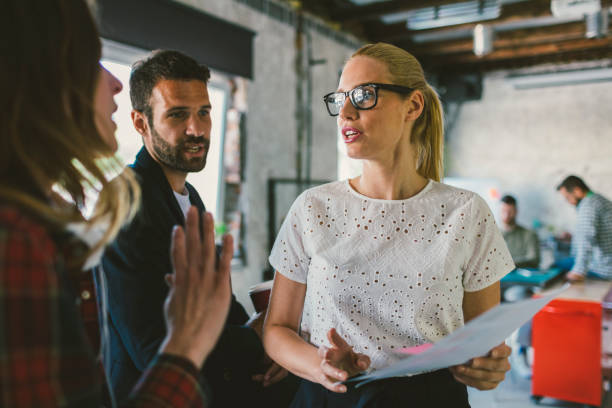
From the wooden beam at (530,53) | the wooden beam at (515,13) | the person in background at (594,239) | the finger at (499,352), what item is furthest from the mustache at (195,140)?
the wooden beam at (530,53)

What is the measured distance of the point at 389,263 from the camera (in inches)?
46.5

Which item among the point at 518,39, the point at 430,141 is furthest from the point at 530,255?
the point at 430,141

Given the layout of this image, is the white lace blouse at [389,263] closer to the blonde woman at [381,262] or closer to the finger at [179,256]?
the blonde woman at [381,262]

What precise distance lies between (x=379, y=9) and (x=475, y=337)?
4.88m

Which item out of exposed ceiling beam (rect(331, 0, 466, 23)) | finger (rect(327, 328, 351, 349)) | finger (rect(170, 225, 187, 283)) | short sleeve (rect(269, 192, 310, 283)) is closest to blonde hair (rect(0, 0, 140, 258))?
finger (rect(170, 225, 187, 283))

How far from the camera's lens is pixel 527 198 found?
8.06 meters

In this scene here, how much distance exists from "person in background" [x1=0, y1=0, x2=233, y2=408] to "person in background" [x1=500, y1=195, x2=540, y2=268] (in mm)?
5098

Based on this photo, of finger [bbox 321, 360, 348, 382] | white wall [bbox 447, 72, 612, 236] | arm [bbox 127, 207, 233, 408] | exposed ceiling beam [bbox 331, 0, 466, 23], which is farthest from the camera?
white wall [bbox 447, 72, 612, 236]

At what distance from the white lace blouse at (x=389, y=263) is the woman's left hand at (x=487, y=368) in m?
0.13

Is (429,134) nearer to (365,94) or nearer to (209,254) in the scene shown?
(365,94)

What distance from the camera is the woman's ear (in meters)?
1.32

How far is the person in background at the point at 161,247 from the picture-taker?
1151 mm

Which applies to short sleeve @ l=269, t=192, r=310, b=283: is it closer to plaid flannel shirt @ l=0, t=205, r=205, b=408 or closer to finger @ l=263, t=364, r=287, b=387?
finger @ l=263, t=364, r=287, b=387

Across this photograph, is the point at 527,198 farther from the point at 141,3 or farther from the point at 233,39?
the point at 141,3
